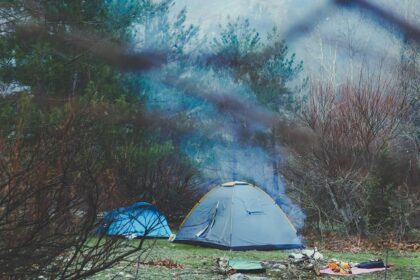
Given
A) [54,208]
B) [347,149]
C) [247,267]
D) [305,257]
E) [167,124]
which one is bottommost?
[247,267]

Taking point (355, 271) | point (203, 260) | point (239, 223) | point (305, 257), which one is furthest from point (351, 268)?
point (239, 223)

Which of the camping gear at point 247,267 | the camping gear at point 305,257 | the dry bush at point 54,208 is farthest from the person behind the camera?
the camping gear at point 305,257

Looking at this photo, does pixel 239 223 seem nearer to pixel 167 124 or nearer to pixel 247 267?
pixel 247 267

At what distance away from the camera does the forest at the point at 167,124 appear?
1529 mm

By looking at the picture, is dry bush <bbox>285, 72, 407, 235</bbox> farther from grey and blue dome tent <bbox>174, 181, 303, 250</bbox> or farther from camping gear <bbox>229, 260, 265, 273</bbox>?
camping gear <bbox>229, 260, 265, 273</bbox>

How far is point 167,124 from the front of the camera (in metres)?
13.6

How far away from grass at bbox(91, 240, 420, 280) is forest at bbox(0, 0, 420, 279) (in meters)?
0.42

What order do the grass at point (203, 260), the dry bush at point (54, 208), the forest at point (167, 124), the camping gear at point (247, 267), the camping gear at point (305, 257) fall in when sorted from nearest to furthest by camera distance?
the dry bush at point (54, 208)
the forest at point (167, 124)
the grass at point (203, 260)
the camping gear at point (247, 267)
the camping gear at point (305, 257)

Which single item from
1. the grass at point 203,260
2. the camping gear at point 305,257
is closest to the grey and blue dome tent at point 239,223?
the grass at point 203,260

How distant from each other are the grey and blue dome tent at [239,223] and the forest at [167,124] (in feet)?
4.65

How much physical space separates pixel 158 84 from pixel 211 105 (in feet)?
16.5

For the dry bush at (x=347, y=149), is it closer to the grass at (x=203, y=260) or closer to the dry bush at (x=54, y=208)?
the grass at (x=203, y=260)

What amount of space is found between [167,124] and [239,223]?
6.86 m

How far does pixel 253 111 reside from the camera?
1894cm
